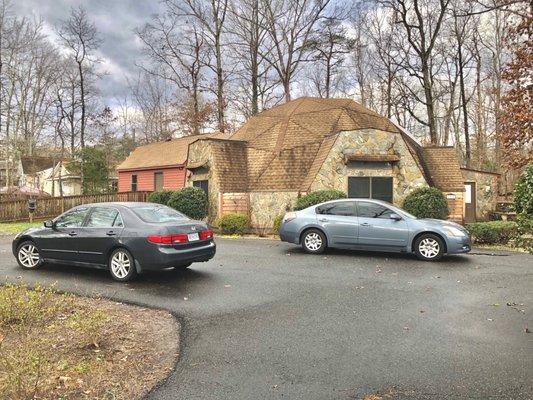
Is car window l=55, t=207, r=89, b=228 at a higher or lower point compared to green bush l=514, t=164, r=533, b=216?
lower

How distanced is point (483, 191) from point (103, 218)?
2154 centimetres

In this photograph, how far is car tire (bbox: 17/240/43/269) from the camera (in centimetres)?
909

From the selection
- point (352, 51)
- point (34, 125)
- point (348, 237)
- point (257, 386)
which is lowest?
point (257, 386)

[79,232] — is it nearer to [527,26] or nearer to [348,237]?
[348,237]

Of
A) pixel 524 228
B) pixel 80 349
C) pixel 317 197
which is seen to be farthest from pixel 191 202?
pixel 524 228

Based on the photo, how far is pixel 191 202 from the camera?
758 inches

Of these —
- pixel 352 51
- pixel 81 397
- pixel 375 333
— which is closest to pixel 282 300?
pixel 375 333

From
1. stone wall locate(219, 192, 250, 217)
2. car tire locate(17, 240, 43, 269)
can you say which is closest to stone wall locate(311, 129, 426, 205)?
stone wall locate(219, 192, 250, 217)

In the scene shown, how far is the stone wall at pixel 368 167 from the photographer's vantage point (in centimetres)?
1775

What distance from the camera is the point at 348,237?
1103 cm

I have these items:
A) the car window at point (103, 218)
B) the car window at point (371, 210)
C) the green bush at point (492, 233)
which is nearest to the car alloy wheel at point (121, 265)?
the car window at point (103, 218)

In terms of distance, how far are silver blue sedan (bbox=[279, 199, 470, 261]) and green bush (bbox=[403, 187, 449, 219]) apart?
5913mm

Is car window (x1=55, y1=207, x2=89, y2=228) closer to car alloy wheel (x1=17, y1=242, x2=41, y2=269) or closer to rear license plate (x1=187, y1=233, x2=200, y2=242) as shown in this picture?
car alloy wheel (x1=17, y1=242, x2=41, y2=269)

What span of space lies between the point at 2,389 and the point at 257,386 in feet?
7.37
